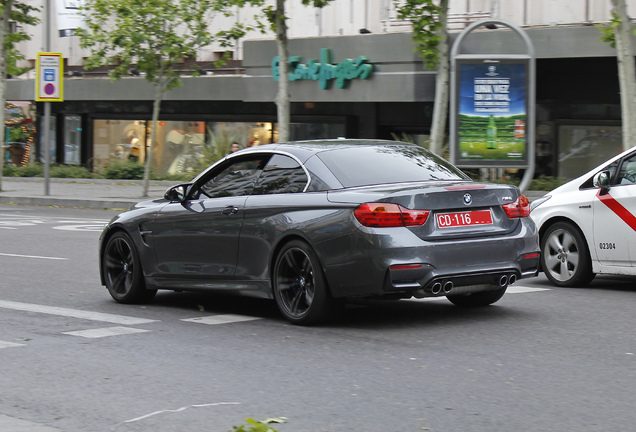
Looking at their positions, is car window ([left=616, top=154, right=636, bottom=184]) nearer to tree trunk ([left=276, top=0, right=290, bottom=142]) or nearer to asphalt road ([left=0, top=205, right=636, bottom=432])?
asphalt road ([left=0, top=205, right=636, bottom=432])

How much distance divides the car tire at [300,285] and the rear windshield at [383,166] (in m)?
0.65

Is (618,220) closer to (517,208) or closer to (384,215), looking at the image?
(517,208)

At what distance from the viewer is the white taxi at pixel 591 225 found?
970cm

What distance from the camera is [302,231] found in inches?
301

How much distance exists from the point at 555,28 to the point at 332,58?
275 inches

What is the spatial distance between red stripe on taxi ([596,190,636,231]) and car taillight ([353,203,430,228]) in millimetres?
3159

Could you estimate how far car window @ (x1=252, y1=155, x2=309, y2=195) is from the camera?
8.02 m

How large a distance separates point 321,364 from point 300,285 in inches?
56.9

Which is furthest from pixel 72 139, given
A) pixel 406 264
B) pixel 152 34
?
pixel 406 264

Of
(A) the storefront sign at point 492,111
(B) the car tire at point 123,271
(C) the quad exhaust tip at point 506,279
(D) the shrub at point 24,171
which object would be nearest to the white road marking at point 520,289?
(C) the quad exhaust tip at point 506,279

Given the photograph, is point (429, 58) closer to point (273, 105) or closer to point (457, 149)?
point (457, 149)

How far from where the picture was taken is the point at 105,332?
7754mm

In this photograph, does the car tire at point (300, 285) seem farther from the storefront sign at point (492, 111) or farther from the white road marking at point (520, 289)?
the storefront sign at point (492, 111)

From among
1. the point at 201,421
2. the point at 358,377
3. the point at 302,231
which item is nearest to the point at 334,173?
the point at 302,231
